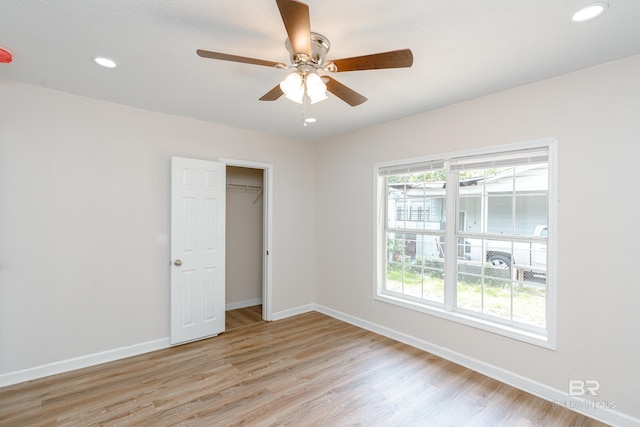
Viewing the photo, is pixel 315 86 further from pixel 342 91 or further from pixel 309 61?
pixel 342 91

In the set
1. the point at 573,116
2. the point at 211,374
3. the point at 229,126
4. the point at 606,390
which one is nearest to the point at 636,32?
the point at 573,116

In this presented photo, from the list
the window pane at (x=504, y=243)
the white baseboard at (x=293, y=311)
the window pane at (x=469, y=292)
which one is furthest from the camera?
the white baseboard at (x=293, y=311)

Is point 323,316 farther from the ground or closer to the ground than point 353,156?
closer to the ground

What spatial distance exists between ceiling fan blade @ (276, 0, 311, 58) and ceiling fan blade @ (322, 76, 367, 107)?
27 centimetres

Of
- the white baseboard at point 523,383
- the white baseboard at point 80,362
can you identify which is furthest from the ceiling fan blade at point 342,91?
the white baseboard at point 80,362

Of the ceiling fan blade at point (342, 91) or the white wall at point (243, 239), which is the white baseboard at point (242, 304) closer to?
the white wall at point (243, 239)

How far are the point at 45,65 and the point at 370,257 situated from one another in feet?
11.8

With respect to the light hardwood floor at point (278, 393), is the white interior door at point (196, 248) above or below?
above

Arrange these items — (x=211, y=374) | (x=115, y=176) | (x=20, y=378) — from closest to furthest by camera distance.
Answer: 1. (x=20, y=378)
2. (x=211, y=374)
3. (x=115, y=176)

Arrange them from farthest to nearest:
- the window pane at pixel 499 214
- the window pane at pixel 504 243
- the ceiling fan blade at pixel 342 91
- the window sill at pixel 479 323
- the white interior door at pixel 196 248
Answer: the white interior door at pixel 196 248 < the window pane at pixel 499 214 < the window pane at pixel 504 243 < the window sill at pixel 479 323 < the ceiling fan blade at pixel 342 91

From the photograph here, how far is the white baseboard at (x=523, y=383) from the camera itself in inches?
81.4

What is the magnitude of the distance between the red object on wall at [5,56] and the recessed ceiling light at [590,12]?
141 inches

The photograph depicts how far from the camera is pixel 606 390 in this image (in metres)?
2.11

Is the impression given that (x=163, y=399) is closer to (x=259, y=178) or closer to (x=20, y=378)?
(x=20, y=378)
